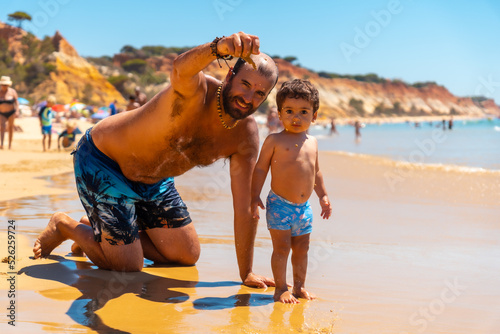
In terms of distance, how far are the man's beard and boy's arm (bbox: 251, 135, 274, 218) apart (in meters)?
0.28

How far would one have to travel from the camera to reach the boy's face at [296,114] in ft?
11.3

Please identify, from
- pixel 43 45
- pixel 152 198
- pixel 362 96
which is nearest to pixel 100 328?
pixel 152 198

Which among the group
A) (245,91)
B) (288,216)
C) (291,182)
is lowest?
(288,216)

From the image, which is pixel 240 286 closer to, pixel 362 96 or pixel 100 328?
pixel 100 328

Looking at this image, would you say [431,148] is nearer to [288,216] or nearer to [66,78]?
[288,216]

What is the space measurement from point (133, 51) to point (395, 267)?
10122 centimetres

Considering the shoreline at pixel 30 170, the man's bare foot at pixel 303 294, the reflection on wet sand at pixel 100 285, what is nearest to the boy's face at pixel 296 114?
the man's bare foot at pixel 303 294

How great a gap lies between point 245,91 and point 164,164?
2.61ft

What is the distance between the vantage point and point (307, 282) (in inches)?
151

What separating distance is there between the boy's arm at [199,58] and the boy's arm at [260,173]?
1.90 ft

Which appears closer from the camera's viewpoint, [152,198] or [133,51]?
[152,198]

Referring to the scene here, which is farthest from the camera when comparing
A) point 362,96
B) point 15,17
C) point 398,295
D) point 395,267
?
point 362,96

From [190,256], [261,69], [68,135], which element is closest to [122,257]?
[190,256]

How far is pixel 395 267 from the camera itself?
4176mm
